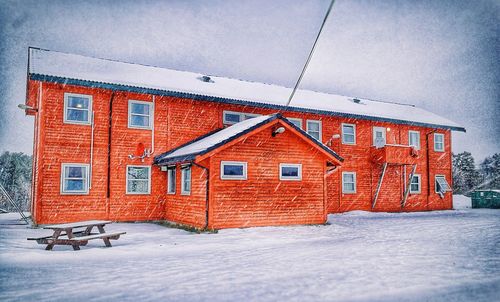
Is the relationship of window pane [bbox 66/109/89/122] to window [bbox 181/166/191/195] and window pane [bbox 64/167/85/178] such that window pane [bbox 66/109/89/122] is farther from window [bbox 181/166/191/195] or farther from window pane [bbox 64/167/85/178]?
window [bbox 181/166/191/195]

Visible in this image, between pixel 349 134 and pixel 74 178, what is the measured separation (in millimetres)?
15282

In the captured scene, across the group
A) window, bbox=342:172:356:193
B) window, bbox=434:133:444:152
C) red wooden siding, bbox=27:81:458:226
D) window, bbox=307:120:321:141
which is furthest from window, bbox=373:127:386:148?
red wooden siding, bbox=27:81:458:226

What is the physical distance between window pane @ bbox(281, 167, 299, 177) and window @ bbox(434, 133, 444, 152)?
15.3 metres

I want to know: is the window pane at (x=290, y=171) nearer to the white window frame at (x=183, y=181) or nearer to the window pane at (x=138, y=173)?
the white window frame at (x=183, y=181)

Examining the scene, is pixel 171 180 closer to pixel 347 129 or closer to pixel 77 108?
pixel 77 108

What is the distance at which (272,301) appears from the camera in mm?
5379

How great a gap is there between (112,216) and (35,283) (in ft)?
33.9

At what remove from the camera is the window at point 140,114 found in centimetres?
1733

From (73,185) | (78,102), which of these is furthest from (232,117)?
(73,185)

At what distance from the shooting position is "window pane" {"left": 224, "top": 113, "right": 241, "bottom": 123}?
63.8 feet

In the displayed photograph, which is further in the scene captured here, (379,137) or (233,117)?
(379,137)

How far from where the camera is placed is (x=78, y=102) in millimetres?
16422

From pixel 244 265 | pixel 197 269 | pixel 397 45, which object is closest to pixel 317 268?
pixel 244 265

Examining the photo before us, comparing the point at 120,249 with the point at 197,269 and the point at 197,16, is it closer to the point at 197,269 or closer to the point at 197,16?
the point at 197,269
